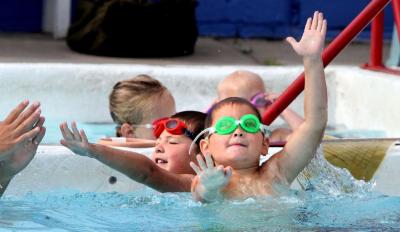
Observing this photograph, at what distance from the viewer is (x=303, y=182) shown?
414 centimetres

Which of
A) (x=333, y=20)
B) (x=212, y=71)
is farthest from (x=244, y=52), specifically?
(x=212, y=71)

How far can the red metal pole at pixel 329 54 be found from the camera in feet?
14.9

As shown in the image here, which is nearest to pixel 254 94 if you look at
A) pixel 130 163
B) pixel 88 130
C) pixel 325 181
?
pixel 88 130

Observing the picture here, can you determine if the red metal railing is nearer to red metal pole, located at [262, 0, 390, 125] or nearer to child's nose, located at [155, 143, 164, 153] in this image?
red metal pole, located at [262, 0, 390, 125]

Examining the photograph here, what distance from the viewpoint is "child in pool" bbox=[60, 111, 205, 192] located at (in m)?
3.64

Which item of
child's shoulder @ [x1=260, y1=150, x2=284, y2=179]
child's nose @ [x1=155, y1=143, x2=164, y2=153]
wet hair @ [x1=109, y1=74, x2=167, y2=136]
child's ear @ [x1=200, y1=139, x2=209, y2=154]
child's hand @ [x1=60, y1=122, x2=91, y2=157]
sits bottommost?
wet hair @ [x1=109, y1=74, x2=167, y2=136]

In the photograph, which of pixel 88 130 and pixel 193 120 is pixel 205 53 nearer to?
pixel 88 130

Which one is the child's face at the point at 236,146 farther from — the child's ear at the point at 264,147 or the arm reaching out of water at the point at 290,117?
the arm reaching out of water at the point at 290,117

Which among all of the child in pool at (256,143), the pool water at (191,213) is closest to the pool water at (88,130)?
the pool water at (191,213)

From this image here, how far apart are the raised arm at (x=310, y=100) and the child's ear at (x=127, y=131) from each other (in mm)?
1438

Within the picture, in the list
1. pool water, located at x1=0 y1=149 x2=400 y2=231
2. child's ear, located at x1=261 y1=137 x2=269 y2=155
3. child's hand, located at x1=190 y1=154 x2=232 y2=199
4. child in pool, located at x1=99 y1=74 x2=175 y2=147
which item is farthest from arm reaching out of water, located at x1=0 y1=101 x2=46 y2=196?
child in pool, located at x1=99 y1=74 x2=175 y2=147

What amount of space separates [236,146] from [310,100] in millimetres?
307

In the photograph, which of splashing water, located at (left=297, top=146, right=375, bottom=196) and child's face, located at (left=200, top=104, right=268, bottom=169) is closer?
child's face, located at (left=200, top=104, right=268, bottom=169)

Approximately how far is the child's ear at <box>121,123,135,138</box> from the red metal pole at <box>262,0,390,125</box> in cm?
83
